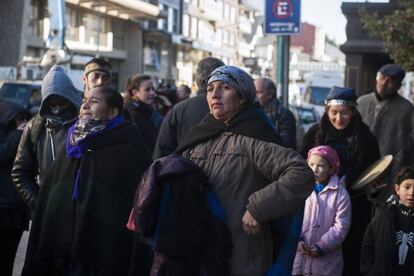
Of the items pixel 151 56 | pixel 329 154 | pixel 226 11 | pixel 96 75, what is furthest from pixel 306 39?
pixel 329 154

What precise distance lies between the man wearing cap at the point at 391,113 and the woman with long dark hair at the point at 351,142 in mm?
1169

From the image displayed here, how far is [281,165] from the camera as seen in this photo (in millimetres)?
3875

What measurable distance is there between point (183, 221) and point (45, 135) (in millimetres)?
1814

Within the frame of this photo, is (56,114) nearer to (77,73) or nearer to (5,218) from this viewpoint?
(5,218)

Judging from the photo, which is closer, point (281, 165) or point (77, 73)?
point (281, 165)

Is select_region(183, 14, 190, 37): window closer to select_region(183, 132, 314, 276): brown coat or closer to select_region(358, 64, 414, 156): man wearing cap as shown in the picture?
select_region(358, 64, 414, 156): man wearing cap

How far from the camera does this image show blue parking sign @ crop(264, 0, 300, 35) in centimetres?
1163

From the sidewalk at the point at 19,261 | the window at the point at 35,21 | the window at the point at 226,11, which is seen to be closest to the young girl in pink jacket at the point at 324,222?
the sidewalk at the point at 19,261

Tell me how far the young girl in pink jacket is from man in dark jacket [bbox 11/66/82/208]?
72.6 inches

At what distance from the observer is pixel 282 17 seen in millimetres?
11688

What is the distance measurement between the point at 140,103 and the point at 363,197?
2.34 metres

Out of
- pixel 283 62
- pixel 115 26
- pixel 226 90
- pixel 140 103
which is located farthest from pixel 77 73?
pixel 115 26

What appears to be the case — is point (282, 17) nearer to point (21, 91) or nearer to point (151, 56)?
point (21, 91)

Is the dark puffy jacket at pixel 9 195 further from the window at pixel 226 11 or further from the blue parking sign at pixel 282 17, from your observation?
the window at pixel 226 11
